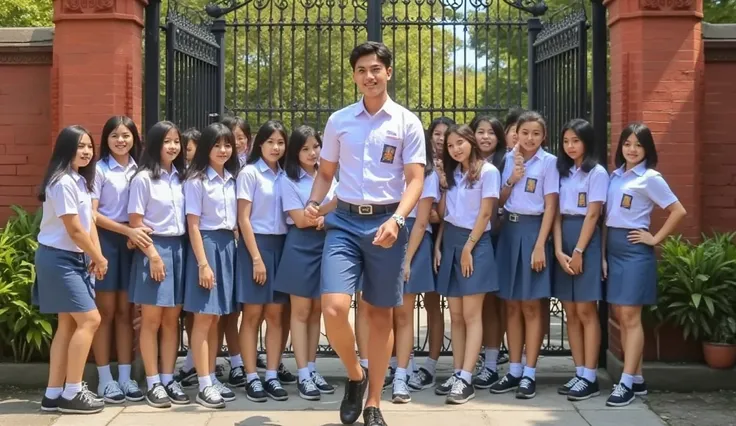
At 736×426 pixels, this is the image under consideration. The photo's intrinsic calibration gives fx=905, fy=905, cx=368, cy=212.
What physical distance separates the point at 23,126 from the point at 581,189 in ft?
13.7

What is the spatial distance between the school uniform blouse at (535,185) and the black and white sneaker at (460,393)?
4.08ft

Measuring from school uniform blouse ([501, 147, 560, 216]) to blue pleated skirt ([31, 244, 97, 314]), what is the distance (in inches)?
116

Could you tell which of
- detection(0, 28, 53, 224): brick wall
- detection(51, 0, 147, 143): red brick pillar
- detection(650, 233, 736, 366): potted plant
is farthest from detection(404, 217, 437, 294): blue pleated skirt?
detection(0, 28, 53, 224): brick wall

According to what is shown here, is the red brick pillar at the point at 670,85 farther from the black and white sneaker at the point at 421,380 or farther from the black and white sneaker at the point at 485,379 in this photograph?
the black and white sneaker at the point at 421,380

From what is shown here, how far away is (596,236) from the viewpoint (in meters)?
6.23

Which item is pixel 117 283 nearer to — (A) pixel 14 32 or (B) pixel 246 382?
(B) pixel 246 382

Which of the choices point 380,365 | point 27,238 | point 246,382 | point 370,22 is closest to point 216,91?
point 370,22

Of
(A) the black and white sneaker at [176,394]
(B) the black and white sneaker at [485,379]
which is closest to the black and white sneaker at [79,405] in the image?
(A) the black and white sneaker at [176,394]

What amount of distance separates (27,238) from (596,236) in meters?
3.98

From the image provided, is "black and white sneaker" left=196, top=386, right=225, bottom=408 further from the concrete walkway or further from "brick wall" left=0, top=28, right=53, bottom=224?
"brick wall" left=0, top=28, right=53, bottom=224

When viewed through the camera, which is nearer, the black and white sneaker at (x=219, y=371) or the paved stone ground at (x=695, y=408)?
the paved stone ground at (x=695, y=408)

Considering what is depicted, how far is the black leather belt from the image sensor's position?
5.14 meters

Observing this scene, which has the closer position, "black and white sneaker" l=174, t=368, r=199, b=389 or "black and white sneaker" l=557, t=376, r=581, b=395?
"black and white sneaker" l=557, t=376, r=581, b=395

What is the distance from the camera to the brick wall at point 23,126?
690 cm
